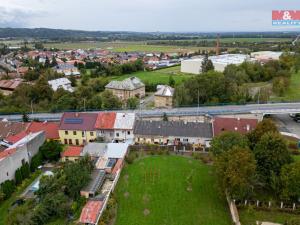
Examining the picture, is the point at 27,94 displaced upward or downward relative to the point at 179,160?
upward

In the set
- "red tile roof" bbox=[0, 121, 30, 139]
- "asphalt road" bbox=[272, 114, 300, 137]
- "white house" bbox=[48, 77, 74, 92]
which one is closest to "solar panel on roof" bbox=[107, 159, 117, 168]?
"red tile roof" bbox=[0, 121, 30, 139]

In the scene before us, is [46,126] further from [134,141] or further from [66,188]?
[66,188]

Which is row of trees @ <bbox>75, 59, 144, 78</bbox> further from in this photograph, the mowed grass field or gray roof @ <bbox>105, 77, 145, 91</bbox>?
the mowed grass field

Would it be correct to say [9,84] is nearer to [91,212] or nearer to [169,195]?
[91,212]

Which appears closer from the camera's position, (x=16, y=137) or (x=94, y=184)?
(x=94, y=184)

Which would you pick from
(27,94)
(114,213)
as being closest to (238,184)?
(114,213)

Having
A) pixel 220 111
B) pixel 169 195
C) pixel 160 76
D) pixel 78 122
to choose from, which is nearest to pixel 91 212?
pixel 169 195

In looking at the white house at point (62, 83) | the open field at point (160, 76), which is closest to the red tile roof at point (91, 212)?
the white house at point (62, 83)
